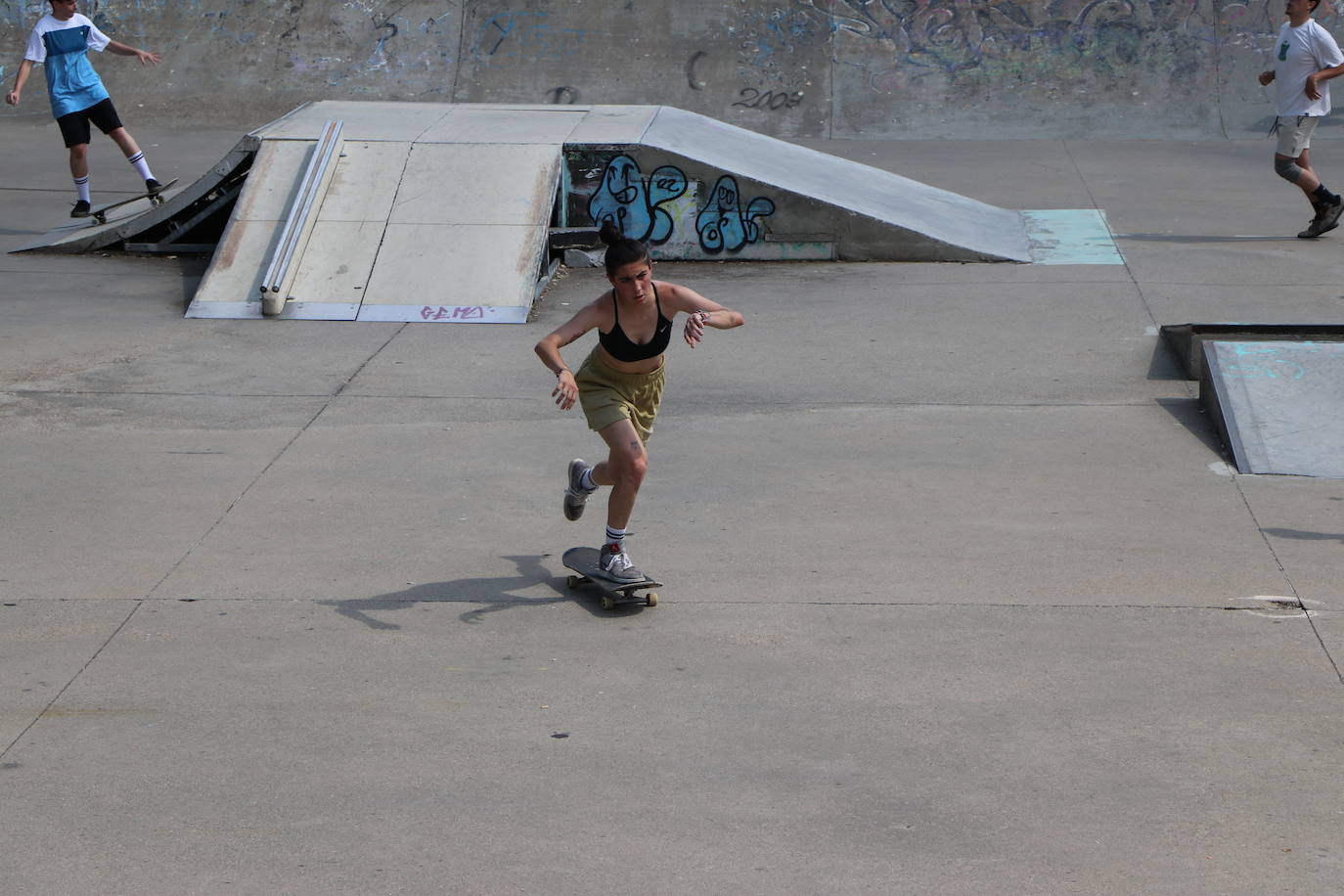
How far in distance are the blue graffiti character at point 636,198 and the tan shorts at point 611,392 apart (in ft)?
20.5

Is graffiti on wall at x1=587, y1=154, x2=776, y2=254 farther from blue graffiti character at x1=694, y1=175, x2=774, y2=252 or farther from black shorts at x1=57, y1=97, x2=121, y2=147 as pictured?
black shorts at x1=57, y1=97, x2=121, y2=147

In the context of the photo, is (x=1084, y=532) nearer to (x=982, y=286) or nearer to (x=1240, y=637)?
(x=1240, y=637)

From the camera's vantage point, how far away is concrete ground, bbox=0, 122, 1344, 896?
12.6 feet

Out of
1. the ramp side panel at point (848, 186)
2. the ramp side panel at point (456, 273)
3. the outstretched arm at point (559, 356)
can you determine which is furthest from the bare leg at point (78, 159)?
the outstretched arm at point (559, 356)

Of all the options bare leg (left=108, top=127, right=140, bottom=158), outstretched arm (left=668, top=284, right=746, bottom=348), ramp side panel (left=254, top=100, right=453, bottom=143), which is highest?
outstretched arm (left=668, top=284, right=746, bottom=348)

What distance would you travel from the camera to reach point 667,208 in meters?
11.9

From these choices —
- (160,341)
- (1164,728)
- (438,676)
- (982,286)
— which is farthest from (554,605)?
(982,286)

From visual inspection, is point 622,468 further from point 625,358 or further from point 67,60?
point 67,60

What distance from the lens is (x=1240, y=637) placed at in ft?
16.9

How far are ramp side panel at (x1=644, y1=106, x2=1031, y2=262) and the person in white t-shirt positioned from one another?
7.09ft

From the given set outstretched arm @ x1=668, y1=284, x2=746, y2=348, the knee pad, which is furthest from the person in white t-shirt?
outstretched arm @ x1=668, y1=284, x2=746, y2=348

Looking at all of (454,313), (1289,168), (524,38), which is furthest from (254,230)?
(524,38)

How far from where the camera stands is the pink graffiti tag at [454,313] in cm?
1010

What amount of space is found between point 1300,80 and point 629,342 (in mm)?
8365
